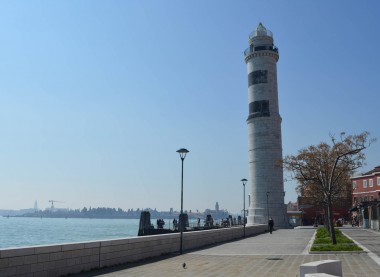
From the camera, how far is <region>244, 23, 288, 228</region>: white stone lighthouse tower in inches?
2404

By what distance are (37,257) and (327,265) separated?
846 cm

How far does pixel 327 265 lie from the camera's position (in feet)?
33.5

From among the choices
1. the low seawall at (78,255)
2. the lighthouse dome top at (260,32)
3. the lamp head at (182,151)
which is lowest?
the low seawall at (78,255)

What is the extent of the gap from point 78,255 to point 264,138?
5113 centimetres

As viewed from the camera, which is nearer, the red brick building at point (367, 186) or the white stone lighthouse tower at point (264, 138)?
the white stone lighthouse tower at point (264, 138)

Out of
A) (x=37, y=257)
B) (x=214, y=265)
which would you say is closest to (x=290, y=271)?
(x=214, y=265)

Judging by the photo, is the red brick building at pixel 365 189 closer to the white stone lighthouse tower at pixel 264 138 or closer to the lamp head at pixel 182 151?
the white stone lighthouse tower at pixel 264 138

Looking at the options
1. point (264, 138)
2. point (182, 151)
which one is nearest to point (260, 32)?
point (264, 138)

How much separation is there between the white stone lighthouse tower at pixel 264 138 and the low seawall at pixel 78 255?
134ft

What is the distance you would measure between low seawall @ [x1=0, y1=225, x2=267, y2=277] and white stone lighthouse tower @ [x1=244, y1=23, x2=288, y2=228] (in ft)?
134

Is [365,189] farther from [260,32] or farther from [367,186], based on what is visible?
[260,32]

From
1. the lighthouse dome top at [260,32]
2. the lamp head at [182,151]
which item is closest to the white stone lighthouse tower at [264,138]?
the lighthouse dome top at [260,32]

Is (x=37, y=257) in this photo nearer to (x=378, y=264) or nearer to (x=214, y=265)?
(x=214, y=265)

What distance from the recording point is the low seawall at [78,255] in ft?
36.8
